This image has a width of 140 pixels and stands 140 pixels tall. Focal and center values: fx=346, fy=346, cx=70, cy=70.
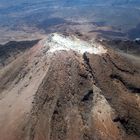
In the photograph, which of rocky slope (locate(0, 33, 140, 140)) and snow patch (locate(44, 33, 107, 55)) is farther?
snow patch (locate(44, 33, 107, 55))

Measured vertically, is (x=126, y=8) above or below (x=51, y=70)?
below

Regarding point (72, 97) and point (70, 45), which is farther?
point (70, 45)

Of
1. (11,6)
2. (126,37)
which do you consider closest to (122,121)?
(126,37)

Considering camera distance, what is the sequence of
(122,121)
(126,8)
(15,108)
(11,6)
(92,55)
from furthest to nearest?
(11,6)
(126,8)
(92,55)
(15,108)
(122,121)

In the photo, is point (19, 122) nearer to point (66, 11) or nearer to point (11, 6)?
point (66, 11)

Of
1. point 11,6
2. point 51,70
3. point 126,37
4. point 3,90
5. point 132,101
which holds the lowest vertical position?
point 11,6
